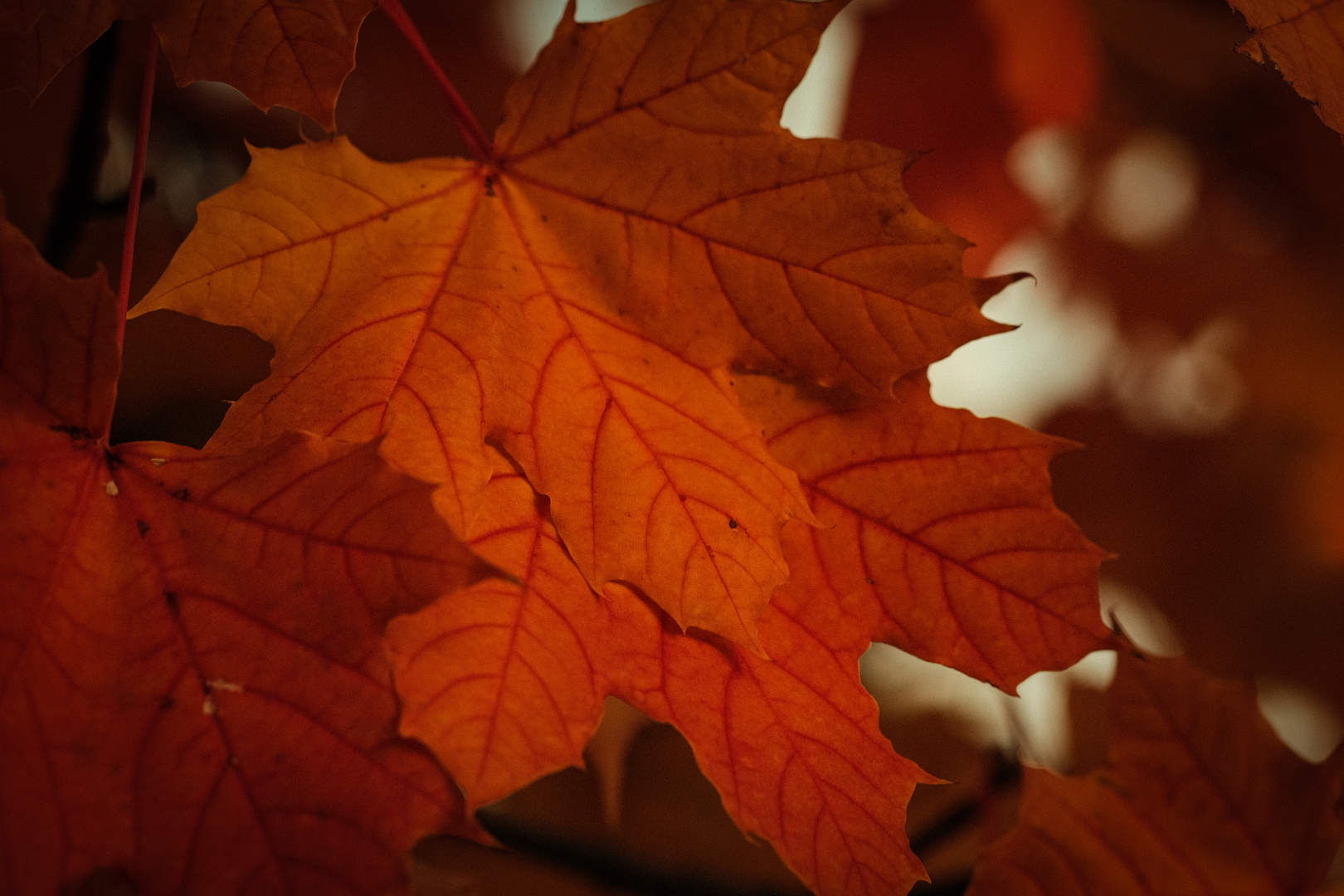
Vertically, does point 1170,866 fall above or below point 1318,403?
below

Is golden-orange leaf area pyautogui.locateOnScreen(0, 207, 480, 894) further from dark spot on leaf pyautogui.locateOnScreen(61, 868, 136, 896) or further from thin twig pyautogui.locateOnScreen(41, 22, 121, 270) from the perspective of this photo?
thin twig pyautogui.locateOnScreen(41, 22, 121, 270)

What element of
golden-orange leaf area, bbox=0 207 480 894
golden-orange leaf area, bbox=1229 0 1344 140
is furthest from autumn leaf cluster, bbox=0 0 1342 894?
golden-orange leaf area, bbox=1229 0 1344 140

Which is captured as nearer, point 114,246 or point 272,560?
point 272,560

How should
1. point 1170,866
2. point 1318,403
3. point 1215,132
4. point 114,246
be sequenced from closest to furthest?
1. point 1170,866
2. point 114,246
3. point 1318,403
4. point 1215,132

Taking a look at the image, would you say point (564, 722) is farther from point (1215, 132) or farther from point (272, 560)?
point (1215, 132)

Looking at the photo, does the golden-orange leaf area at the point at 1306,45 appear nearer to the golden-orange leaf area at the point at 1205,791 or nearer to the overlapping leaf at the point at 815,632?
the overlapping leaf at the point at 815,632

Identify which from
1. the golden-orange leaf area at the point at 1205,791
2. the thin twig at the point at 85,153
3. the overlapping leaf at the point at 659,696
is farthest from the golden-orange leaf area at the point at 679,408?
the thin twig at the point at 85,153

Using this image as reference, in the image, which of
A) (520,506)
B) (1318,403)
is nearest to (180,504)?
(520,506)
